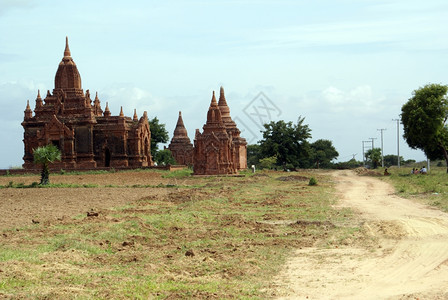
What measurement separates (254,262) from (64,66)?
45776 mm

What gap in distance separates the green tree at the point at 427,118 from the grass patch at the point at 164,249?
95.6 ft

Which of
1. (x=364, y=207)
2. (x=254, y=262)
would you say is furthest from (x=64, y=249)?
(x=364, y=207)

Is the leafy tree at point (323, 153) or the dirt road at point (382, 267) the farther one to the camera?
the leafy tree at point (323, 153)

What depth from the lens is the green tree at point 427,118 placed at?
4956cm

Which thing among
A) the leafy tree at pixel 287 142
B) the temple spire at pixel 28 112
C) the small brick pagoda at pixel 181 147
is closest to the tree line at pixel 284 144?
the leafy tree at pixel 287 142

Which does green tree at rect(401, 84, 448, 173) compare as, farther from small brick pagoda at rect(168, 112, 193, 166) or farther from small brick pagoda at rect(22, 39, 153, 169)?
small brick pagoda at rect(168, 112, 193, 166)

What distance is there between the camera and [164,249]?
A: 13867 mm

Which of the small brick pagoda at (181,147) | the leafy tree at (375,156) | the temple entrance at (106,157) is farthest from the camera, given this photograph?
the leafy tree at (375,156)

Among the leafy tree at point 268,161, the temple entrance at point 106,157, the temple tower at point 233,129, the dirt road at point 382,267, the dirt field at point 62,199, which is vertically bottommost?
the dirt road at point 382,267

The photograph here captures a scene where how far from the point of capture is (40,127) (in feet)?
175

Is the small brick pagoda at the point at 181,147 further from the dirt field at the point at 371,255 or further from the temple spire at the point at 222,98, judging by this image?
the dirt field at the point at 371,255

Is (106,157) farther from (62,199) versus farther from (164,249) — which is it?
(164,249)

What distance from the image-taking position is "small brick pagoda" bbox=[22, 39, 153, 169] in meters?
51.6

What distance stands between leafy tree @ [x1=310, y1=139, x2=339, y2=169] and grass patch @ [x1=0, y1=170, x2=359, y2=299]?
240 ft
